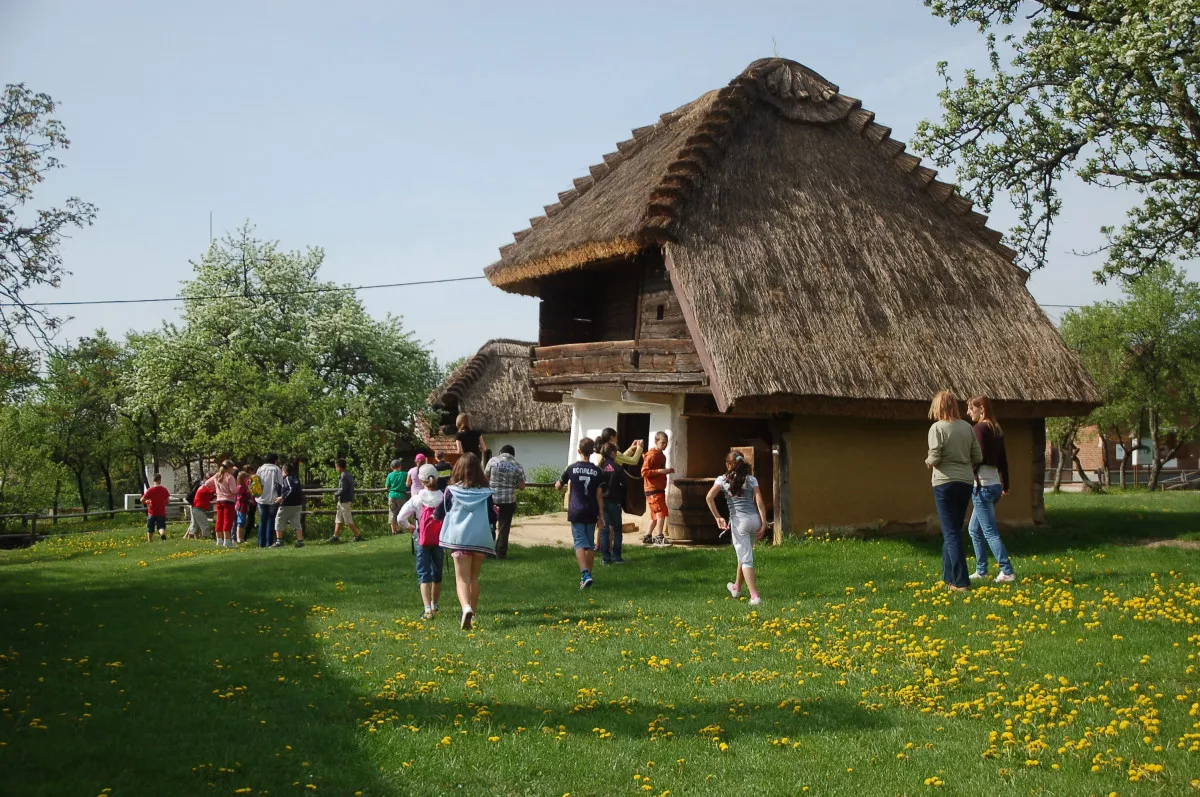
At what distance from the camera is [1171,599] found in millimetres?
10289

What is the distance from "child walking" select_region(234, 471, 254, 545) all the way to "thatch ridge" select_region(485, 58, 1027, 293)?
706cm

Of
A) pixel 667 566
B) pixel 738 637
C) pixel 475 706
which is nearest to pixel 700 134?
pixel 667 566

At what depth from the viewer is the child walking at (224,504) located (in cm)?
2248

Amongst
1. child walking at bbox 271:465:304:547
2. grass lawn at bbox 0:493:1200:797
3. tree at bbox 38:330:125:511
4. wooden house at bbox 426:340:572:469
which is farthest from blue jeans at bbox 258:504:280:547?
tree at bbox 38:330:125:511

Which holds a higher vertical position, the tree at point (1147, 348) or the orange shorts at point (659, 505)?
the tree at point (1147, 348)

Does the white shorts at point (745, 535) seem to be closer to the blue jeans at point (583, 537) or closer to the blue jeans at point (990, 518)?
the blue jeans at point (583, 537)

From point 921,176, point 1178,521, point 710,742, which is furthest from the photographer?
point 921,176

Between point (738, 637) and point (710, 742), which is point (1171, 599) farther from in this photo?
point (710, 742)

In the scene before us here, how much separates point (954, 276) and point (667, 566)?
8580 mm

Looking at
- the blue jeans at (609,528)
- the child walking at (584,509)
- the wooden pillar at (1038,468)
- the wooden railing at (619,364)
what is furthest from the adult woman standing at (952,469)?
the wooden pillar at (1038,468)

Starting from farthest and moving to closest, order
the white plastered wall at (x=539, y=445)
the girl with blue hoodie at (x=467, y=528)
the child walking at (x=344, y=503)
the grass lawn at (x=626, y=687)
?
the white plastered wall at (x=539, y=445), the child walking at (x=344, y=503), the girl with blue hoodie at (x=467, y=528), the grass lawn at (x=626, y=687)

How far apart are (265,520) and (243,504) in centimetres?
141

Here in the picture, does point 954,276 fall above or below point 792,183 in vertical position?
below

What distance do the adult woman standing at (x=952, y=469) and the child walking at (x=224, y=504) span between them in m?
15.9
